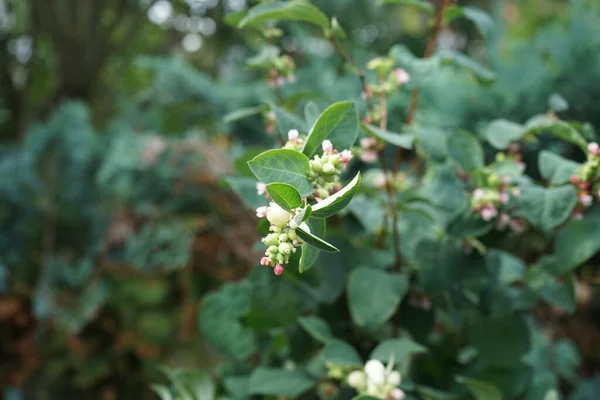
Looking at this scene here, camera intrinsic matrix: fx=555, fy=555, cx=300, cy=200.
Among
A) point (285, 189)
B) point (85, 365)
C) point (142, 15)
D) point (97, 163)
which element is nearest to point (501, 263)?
point (285, 189)

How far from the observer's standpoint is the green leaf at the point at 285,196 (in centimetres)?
27

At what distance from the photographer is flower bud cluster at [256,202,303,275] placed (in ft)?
0.90

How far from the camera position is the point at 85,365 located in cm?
134

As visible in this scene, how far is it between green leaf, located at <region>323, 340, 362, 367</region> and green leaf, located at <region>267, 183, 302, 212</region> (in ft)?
0.62

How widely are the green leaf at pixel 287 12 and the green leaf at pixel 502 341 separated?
1.06 feet

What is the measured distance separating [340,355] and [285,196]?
0.21m

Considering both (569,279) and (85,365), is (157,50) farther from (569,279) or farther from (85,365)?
(569,279)

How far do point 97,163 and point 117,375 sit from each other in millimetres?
559

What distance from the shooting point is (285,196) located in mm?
276

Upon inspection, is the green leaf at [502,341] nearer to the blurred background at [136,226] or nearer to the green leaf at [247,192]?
the green leaf at [247,192]

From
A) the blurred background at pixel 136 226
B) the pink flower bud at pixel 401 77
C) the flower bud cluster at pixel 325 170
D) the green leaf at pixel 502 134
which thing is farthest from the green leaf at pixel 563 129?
the blurred background at pixel 136 226

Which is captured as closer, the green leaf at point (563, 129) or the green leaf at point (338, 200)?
the green leaf at point (338, 200)

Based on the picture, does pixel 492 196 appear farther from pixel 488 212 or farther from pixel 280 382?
pixel 280 382

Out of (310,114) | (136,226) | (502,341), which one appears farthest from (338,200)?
(136,226)
